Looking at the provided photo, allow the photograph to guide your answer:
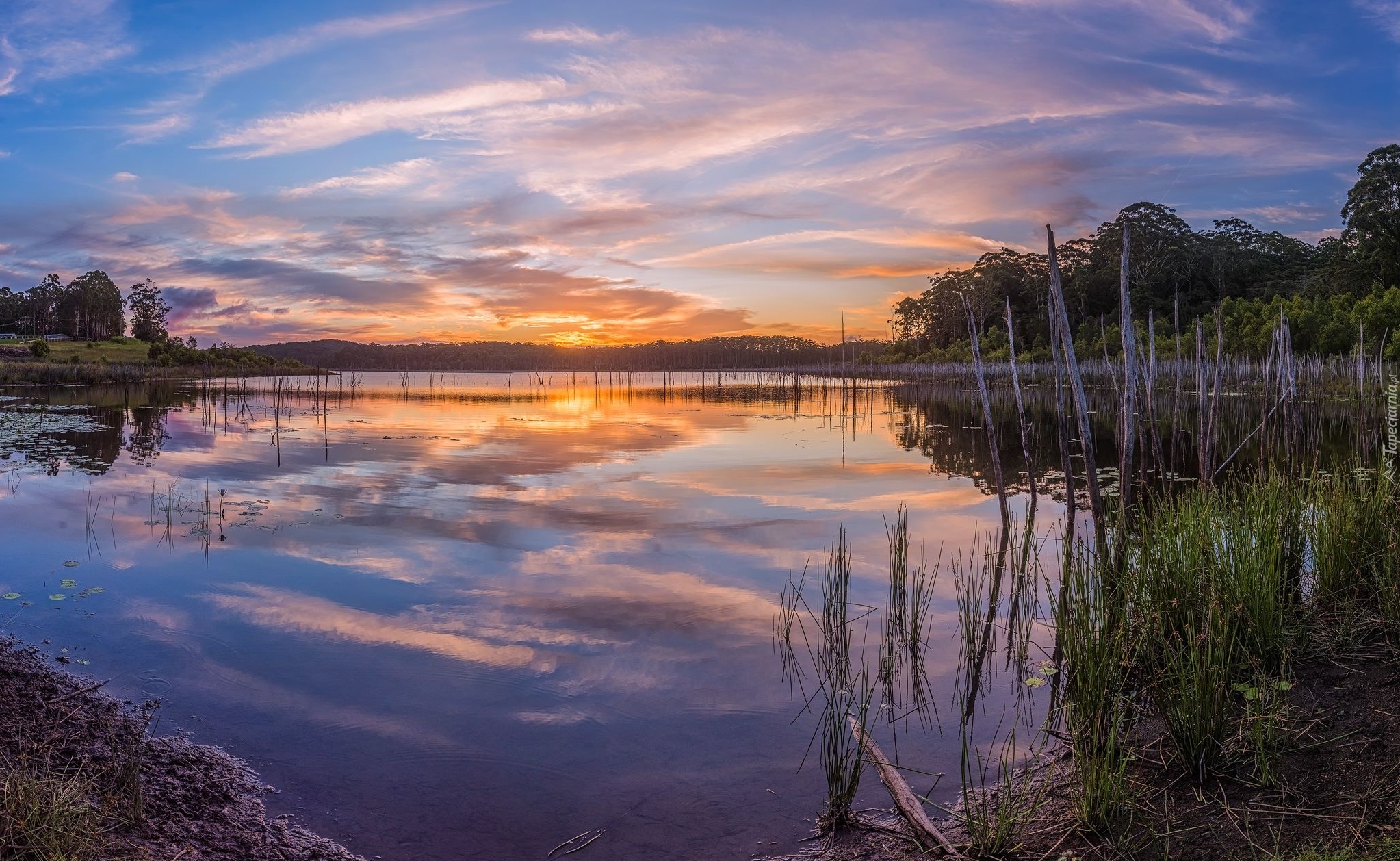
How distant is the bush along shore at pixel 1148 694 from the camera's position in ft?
11.5

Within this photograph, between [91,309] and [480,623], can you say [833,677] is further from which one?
[91,309]

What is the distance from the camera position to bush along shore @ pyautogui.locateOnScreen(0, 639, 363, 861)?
3.06 m

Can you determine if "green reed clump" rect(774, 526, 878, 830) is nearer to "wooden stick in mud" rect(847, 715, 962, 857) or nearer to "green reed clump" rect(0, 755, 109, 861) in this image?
"wooden stick in mud" rect(847, 715, 962, 857)

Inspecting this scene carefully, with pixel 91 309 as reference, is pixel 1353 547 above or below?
below

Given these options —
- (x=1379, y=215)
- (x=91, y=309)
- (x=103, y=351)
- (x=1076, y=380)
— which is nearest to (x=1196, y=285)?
(x=1379, y=215)

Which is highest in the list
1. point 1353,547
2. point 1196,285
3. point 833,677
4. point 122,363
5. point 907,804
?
point 1196,285

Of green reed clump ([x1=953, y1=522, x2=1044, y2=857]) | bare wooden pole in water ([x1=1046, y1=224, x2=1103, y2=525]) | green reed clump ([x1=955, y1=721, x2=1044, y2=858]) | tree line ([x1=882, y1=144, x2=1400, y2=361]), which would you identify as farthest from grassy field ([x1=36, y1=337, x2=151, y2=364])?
green reed clump ([x1=955, y1=721, x2=1044, y2=858])

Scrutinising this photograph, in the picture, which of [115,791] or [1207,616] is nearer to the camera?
[115,791]

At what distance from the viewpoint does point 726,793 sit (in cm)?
447

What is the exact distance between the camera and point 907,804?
3746 mm

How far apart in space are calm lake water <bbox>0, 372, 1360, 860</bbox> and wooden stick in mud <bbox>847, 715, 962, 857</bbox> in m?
0.47

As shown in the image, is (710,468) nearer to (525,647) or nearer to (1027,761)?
(525,647)

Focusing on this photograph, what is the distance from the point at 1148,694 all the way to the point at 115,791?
582cm

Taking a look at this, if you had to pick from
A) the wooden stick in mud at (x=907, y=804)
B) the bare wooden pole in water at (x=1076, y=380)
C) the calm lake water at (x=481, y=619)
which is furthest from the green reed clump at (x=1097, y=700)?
the bare wooden pole in water at (x=1076, y=380)
